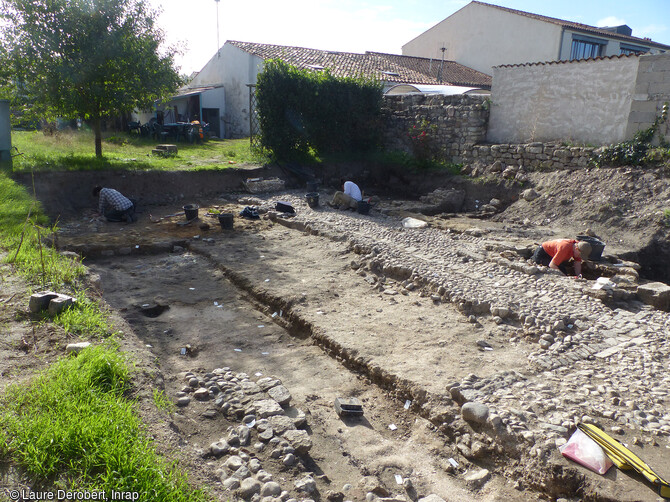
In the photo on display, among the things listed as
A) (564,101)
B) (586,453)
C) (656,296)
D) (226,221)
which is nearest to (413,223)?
(226,221)

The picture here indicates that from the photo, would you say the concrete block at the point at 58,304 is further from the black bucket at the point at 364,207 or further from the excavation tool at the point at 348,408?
Result: the black bucket at the point at 364,207

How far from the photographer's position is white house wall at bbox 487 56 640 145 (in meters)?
10.9

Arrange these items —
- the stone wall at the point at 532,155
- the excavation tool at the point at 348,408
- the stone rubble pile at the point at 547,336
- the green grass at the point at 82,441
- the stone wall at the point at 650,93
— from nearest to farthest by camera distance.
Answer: the green grass at the point at 82,441 → the stone rubble pile at the point at 547,336 → the excavation tool at the point at 348,408 → the stone wall at the point at 650,93 → the stone wall at the point at 532,155

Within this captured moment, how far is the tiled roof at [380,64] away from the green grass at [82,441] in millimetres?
20873

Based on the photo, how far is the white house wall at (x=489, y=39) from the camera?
21469mm

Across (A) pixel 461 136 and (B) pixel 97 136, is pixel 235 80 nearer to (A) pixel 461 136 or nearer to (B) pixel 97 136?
(B) pixel 97 136

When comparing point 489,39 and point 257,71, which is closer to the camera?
point 257,71

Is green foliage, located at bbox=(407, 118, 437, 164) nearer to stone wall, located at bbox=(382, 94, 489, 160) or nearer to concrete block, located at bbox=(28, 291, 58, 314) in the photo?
stone wall, located at bbox=(382, 94, 489, 160)

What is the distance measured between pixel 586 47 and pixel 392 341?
23.0 metres

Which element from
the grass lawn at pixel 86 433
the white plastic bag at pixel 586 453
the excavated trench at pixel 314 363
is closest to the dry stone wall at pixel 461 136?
the excavated trench at pixel 314 363

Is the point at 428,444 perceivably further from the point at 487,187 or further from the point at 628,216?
the point at 487,187

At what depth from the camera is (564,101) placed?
12.1m

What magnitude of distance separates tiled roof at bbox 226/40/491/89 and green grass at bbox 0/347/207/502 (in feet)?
68.5

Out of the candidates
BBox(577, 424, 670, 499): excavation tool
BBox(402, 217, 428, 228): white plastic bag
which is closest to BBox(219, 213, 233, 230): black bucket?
BBox(402, 217, 428, 228): white plastic bag
